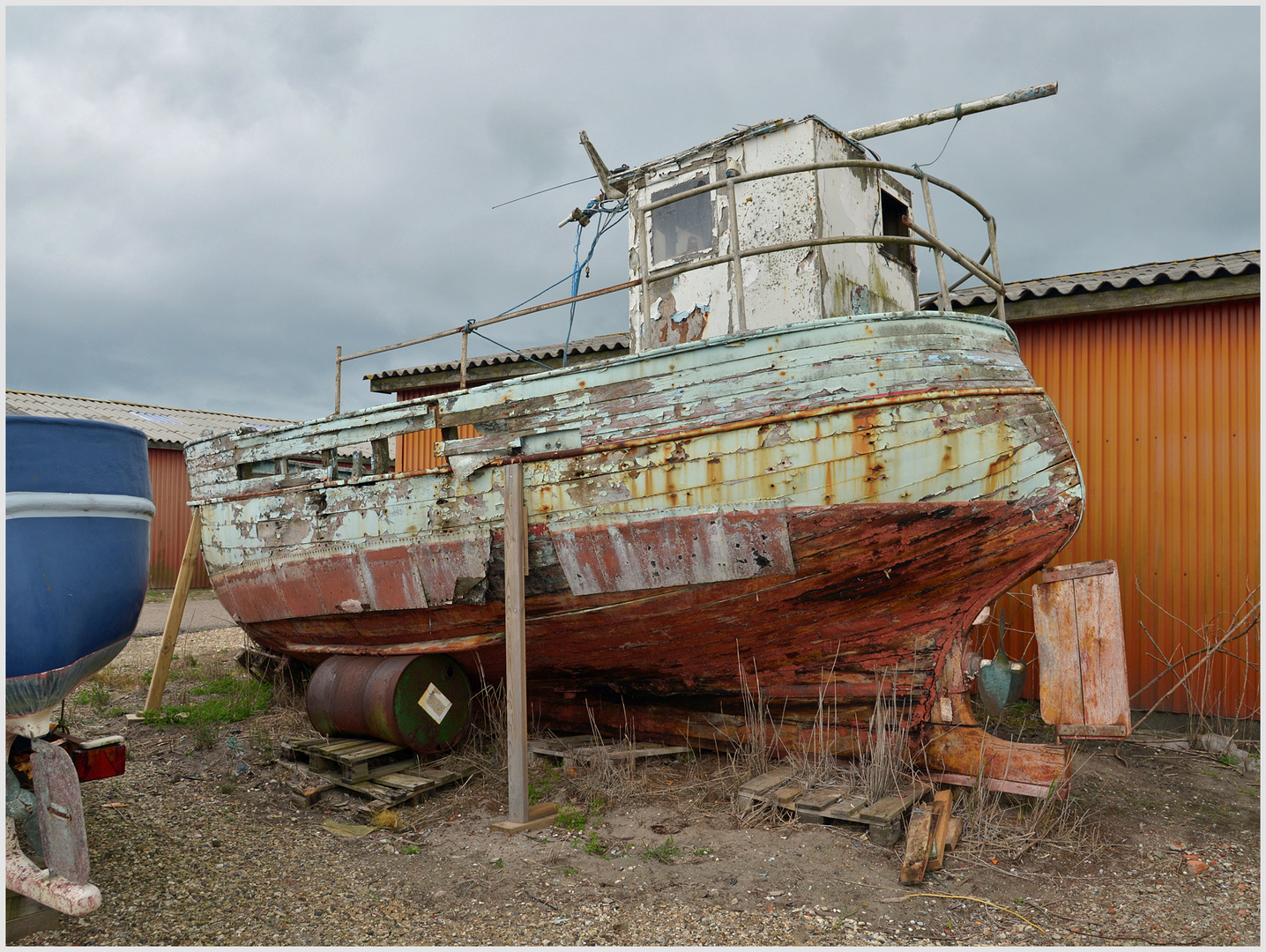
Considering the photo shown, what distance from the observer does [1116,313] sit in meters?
7.16

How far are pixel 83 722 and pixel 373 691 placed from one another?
121 inches

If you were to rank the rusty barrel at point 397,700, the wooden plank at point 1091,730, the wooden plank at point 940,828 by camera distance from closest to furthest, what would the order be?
the wooden plank at point 940,828, the wooden plank at point 1091,730, the rusty barrel at point 397,700

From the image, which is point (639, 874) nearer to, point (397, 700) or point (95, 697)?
point (397, 700)

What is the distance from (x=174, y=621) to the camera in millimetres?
7668

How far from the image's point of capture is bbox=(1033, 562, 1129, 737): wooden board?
4.53 metres

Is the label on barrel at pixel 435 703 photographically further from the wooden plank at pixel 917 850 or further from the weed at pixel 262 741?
the wooden plank at pixel 917 850

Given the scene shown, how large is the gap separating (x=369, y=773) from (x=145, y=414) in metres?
19.0

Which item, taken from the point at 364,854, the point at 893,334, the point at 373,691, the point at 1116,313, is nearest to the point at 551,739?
the point at 373,691

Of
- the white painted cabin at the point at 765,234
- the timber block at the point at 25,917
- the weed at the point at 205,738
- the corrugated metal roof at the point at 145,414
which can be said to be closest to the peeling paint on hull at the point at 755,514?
the white painted cabin at the point at 765,234

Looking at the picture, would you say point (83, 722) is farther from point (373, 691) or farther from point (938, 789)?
point (938, 789)

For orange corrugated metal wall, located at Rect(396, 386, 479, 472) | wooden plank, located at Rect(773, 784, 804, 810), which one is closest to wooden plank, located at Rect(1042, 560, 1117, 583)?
wooden plank, located at Rect(773, 784, 804, 810)

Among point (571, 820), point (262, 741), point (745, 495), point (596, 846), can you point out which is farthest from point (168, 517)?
point (745, 495)

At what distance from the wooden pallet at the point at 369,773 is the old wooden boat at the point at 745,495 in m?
0.76

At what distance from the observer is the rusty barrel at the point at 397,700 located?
18.3ft
